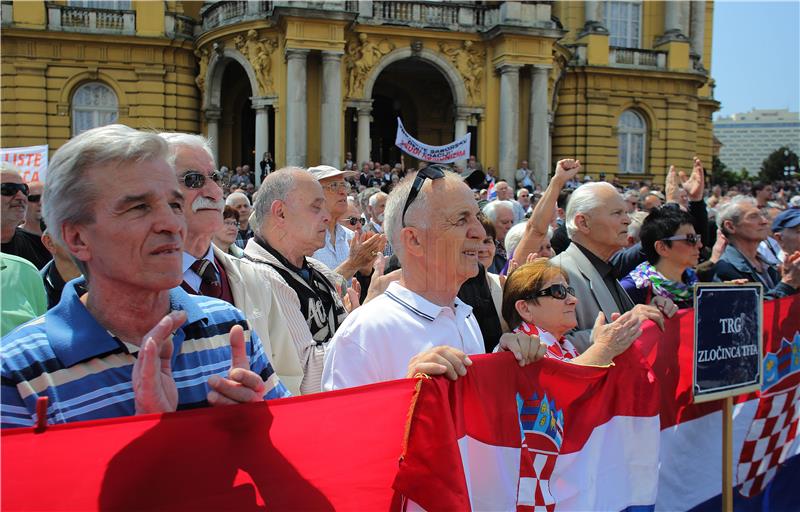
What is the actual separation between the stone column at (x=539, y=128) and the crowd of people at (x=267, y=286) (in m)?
20.5

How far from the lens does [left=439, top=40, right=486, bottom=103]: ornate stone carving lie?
83.4 ft

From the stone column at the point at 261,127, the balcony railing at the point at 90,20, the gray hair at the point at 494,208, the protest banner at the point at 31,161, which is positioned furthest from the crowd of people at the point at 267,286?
the balcony railing at the point at 90,20

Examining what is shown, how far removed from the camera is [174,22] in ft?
89.0

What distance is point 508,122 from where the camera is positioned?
83.1 feet

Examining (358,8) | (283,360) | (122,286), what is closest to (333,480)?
(122,286)

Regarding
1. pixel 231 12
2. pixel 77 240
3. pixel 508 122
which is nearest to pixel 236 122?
pixel 231 12

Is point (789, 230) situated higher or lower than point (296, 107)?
lower

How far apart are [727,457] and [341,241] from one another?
3.72m

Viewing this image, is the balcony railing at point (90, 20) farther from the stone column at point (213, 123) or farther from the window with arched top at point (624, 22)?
the window with arched top at point (624, 22)

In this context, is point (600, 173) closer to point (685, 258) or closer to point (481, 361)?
point (685, 258)

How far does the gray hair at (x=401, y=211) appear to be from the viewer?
9.52ft

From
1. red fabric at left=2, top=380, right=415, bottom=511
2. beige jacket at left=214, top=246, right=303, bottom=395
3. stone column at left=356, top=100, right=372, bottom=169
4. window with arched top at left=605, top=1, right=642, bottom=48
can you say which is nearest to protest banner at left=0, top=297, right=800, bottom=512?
red fabric at left=2, top=380, right=415, bottom=511

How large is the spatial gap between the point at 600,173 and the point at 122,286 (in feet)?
98.9

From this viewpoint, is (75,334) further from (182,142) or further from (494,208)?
(494,208)
